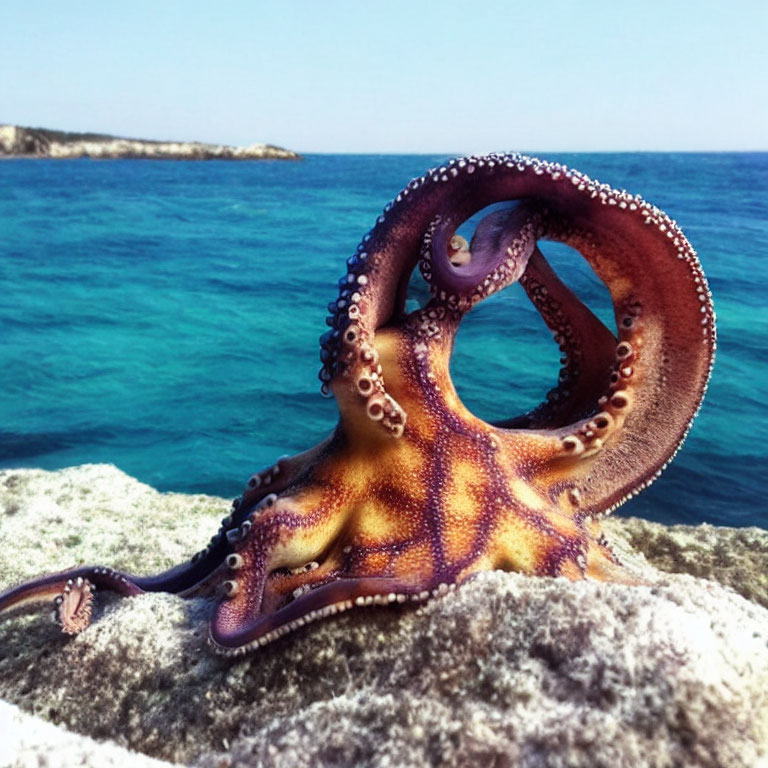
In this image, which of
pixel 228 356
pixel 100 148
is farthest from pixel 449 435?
pixel 100 148

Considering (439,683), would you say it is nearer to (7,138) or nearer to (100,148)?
(7,138)

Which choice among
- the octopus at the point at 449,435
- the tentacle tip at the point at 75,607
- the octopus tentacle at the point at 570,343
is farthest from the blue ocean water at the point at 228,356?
the tentacle tip at the point at 75,607

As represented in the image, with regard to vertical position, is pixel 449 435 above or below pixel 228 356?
above

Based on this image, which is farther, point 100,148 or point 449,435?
point 100,148

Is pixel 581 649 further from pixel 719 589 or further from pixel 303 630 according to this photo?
pixel 303 630

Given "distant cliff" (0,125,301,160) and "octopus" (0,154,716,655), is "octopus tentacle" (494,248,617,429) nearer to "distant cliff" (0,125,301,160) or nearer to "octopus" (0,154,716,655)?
"octopus" (0,154,716,655)
